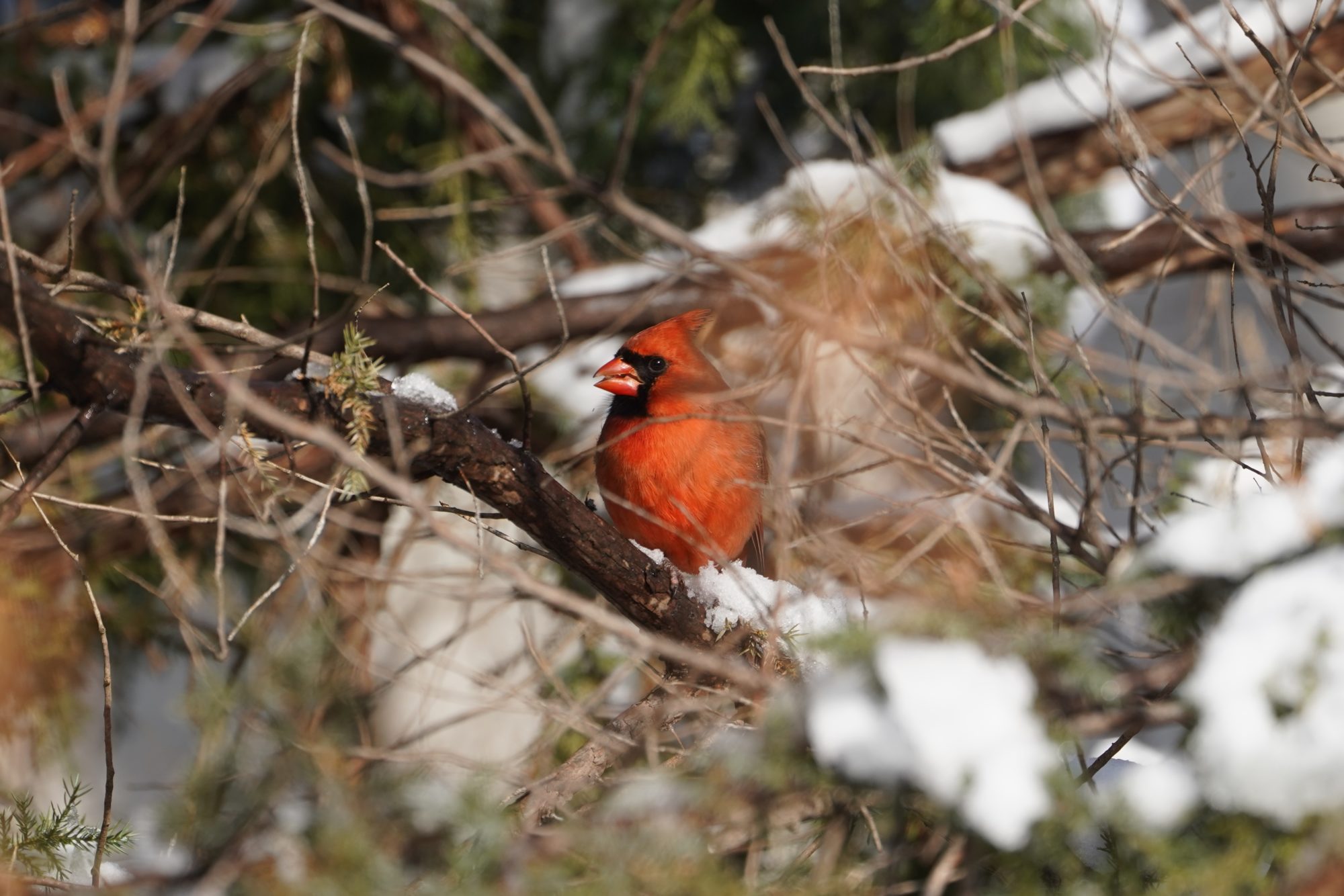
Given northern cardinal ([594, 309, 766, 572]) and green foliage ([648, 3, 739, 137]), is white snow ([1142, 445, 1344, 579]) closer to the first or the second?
northern cardinal ([594, 309, 766, 572])

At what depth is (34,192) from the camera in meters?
4.57

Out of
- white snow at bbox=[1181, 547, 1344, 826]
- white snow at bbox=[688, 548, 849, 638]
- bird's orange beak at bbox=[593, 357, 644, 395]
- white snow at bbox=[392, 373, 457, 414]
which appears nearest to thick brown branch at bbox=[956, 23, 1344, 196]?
bird's orange beak at bbox=[593, 357, 644, 395]

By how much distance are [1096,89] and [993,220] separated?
0.76 metres

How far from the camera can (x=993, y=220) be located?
396cm

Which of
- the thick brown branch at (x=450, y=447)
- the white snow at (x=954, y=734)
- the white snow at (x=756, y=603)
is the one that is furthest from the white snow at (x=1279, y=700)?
the thick brown branch at (x=450, y=447)

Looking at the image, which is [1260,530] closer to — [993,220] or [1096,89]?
[993,220]

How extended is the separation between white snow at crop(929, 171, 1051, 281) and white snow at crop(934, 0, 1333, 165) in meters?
0.20

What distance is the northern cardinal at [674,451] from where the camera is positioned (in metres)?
3.03

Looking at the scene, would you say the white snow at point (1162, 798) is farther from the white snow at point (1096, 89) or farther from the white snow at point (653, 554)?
the white snow at point (1096, 89)

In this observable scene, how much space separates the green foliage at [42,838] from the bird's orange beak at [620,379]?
5.07 ft

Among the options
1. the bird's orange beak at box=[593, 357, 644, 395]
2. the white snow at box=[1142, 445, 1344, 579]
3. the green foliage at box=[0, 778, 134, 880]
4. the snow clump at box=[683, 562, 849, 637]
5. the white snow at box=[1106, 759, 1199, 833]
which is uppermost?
the white snow at box=[1142, 445, 1344, 579]

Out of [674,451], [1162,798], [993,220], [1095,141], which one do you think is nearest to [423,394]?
[674,451]

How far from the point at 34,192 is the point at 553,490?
3.43 m

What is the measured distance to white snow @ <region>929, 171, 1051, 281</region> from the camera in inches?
155
